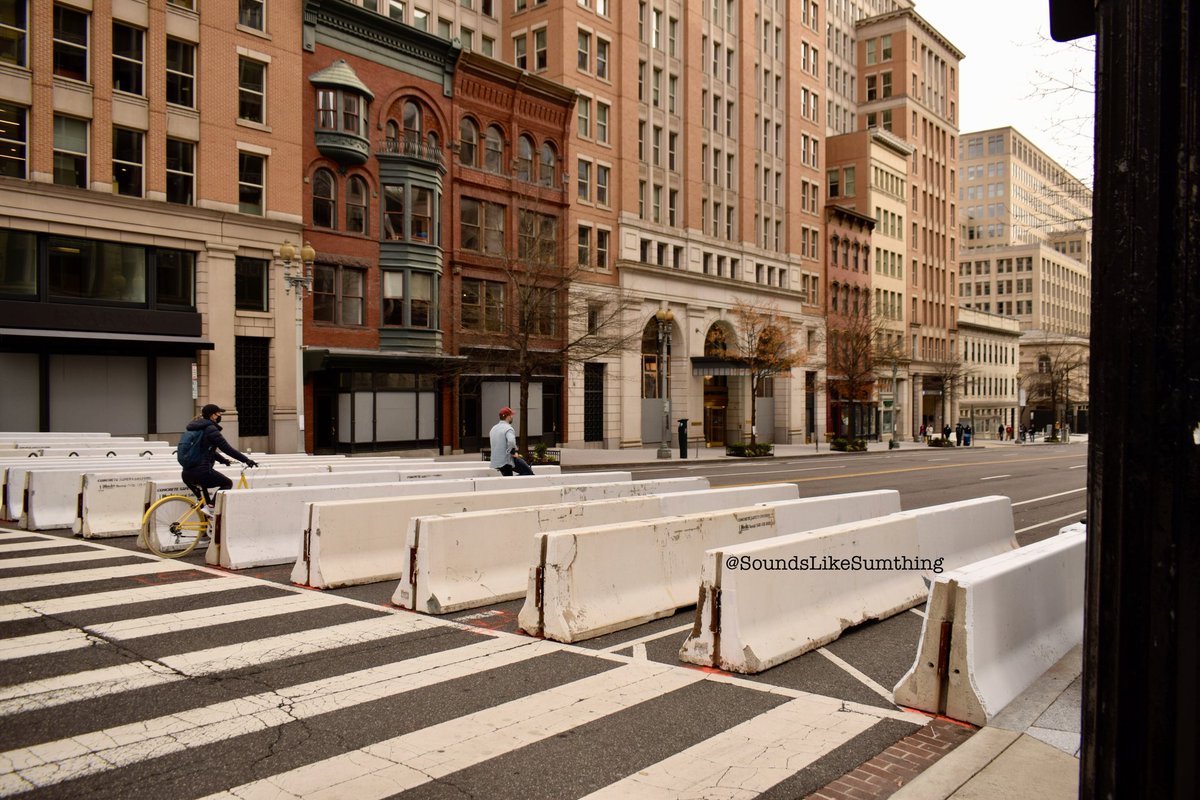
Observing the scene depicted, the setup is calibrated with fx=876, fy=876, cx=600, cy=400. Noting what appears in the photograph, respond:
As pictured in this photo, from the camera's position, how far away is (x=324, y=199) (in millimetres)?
34781

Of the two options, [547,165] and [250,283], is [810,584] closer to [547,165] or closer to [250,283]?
[250,283]

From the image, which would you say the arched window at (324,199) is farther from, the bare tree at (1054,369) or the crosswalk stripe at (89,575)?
the bare tree at (1054,369)

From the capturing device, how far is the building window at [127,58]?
29.6 meters

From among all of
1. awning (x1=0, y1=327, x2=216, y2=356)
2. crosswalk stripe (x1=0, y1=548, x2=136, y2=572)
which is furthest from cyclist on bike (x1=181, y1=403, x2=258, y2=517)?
awning (x1=0, y1=327, x2=216, y2=356)

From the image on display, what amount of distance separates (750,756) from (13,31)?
107 ft

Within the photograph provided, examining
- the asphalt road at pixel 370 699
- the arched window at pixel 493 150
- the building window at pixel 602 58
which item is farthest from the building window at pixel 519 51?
the asphalt road at pixel 370 699

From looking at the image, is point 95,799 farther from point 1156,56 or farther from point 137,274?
point 137,274

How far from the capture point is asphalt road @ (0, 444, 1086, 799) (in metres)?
4.76

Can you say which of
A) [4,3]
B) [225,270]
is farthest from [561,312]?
[4,3]

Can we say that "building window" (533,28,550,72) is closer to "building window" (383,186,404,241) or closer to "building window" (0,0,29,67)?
"building window" (383,186,404,241)

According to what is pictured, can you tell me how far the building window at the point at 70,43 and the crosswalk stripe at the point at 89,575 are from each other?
2457 cm

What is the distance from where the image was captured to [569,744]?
5.16 metres

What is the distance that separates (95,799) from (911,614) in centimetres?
713

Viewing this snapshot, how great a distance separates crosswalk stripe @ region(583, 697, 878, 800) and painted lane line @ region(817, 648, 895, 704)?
0.44 metres
